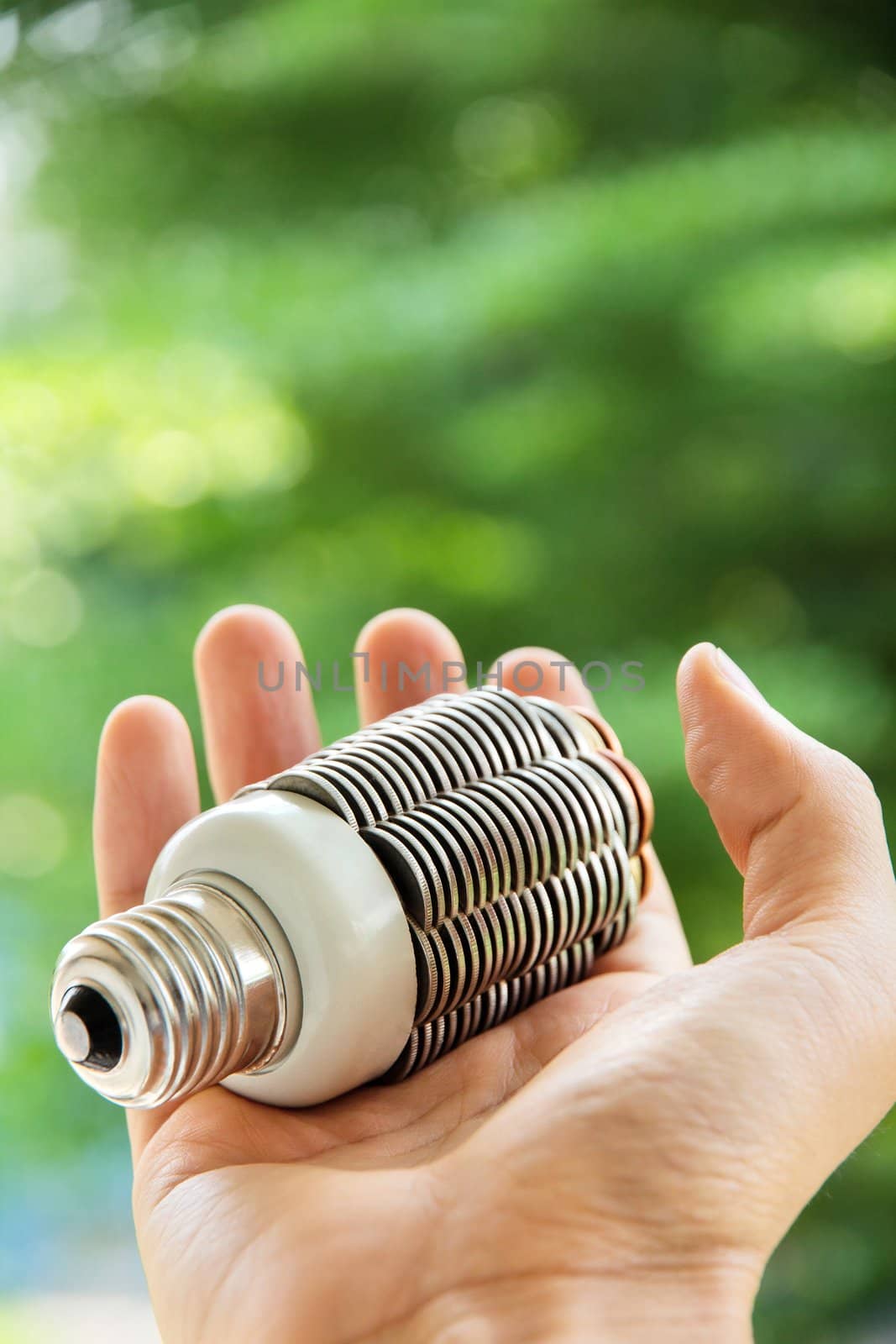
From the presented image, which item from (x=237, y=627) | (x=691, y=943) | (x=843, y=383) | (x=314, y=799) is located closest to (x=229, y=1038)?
(x=314, y=799)

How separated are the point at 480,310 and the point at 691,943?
19.2 inches

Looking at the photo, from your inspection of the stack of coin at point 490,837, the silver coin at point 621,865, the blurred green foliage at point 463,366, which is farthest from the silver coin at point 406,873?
the blurred green foliage at point 463,366

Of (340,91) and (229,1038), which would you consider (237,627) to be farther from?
(340,91)

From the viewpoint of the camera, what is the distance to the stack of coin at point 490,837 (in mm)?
465

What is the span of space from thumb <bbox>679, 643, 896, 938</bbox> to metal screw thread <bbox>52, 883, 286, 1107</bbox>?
17cm

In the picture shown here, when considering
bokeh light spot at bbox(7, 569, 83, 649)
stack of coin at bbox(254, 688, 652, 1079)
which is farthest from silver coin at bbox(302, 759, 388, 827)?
bokeh light spot at bbox(7, 569, 83, 649)

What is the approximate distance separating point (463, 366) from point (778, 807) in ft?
1.94

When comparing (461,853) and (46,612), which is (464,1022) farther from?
Answer: (46,612)

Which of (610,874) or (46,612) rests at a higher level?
(46,612)

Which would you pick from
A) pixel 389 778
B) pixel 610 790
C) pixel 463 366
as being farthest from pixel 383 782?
pixel 463 366

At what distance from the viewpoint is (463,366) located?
0.98 metres

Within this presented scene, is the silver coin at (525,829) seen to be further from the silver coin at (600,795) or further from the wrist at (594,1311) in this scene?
the wrist at (594,1311)

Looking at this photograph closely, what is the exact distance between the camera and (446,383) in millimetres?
978

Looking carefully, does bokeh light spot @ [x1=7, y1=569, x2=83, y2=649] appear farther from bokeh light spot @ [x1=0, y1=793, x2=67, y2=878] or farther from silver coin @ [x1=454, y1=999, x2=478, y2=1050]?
silver coin @ [x1=454, y1=999, x2=478, y2=1050]
